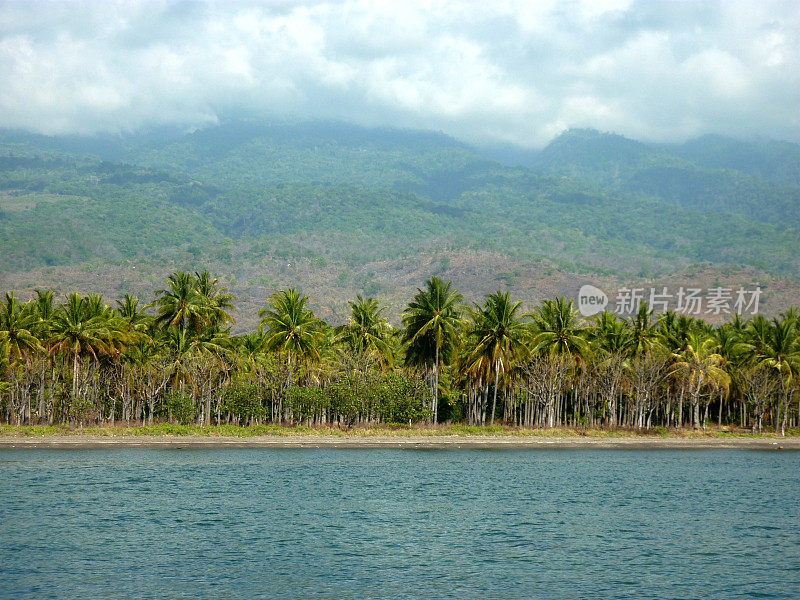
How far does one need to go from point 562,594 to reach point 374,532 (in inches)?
543

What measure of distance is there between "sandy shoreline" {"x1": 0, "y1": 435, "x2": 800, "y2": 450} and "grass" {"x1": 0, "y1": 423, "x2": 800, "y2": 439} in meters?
2.09

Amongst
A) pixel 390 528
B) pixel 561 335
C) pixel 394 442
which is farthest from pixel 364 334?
pixel 390 528

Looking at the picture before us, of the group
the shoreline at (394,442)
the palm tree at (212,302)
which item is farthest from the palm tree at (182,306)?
the shoreline at (394,442)

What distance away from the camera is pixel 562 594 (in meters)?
30.7

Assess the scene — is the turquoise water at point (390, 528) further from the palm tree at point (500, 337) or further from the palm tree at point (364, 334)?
the palm tree at point (364, 334)

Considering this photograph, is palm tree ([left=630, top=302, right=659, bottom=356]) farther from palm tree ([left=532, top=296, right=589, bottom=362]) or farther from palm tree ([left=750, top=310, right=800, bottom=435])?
palm tree ([left=750, top=310, right=800, bottom=435])

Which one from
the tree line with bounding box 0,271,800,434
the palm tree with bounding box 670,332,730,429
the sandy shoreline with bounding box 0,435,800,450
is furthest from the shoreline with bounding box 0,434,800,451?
the tree line with bounding box 0,271,800,434

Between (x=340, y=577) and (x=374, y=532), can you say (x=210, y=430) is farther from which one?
(x=340, y=577)

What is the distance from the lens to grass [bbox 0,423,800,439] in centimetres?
8881

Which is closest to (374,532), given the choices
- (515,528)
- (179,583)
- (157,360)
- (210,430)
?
(515,528)

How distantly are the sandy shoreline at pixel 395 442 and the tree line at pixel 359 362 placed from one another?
7.36 meters

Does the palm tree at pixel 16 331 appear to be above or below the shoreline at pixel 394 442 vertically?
above

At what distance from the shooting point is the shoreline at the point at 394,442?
81.3 meters

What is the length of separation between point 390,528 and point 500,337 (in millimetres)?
52171
